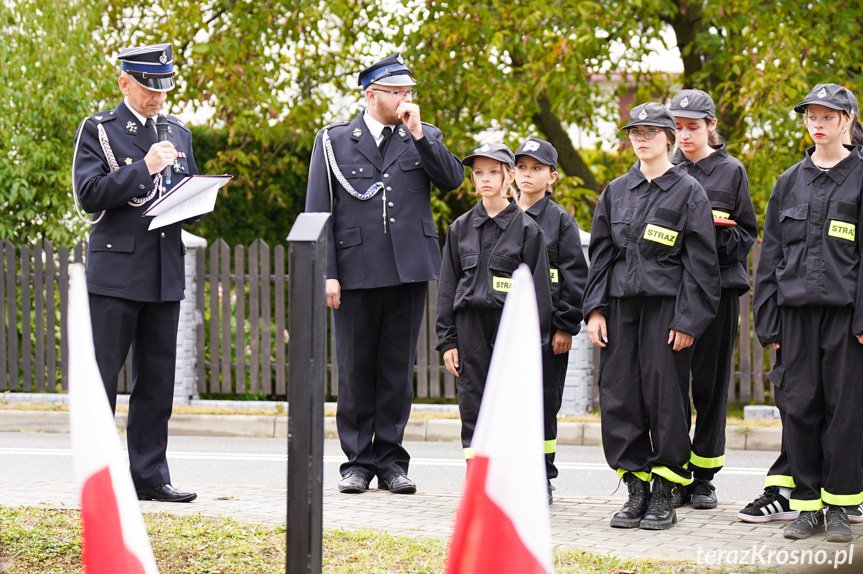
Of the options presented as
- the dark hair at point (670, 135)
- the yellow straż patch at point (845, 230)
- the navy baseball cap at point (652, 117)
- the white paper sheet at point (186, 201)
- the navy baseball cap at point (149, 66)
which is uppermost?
the navy baseball cap at point (149, 66)

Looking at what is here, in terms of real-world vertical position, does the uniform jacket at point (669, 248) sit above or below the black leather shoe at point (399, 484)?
above

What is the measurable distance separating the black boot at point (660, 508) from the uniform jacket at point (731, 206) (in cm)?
110

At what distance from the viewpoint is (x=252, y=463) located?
25.5ft

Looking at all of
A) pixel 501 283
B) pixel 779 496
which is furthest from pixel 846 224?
pixel 501 283

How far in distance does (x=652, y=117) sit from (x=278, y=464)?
3.92 metres

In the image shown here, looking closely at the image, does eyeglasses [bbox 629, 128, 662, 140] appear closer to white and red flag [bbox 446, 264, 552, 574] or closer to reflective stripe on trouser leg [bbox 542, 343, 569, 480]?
reflective stripe on trouser leg [bbox 542, 343, 569, 480]

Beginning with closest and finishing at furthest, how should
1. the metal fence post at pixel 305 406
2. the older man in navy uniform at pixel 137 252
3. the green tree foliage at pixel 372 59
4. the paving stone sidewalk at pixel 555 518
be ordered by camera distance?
1. the metal fence post at pixel 305 406
2. the paving stone sidewalk at pixel 555 518
3. the older man in navy uniform at pixel 137 252
4. the green tree foliage at pixel 372 59

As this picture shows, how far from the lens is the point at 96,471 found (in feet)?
8.23

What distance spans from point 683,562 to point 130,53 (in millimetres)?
3355

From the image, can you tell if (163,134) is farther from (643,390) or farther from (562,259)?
(643,390)

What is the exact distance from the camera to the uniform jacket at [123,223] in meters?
5.12

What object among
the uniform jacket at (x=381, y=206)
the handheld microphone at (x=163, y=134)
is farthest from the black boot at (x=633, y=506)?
the handheld microphone at (x=163, y=134)

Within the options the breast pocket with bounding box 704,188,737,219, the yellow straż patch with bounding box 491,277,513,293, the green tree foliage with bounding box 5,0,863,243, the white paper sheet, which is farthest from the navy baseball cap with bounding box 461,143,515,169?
the green tree foliage with bounding box 5,0,863,243

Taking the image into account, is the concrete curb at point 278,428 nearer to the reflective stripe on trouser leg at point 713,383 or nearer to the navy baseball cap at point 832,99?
the reflective stripe on trouser leg at point 713,383
